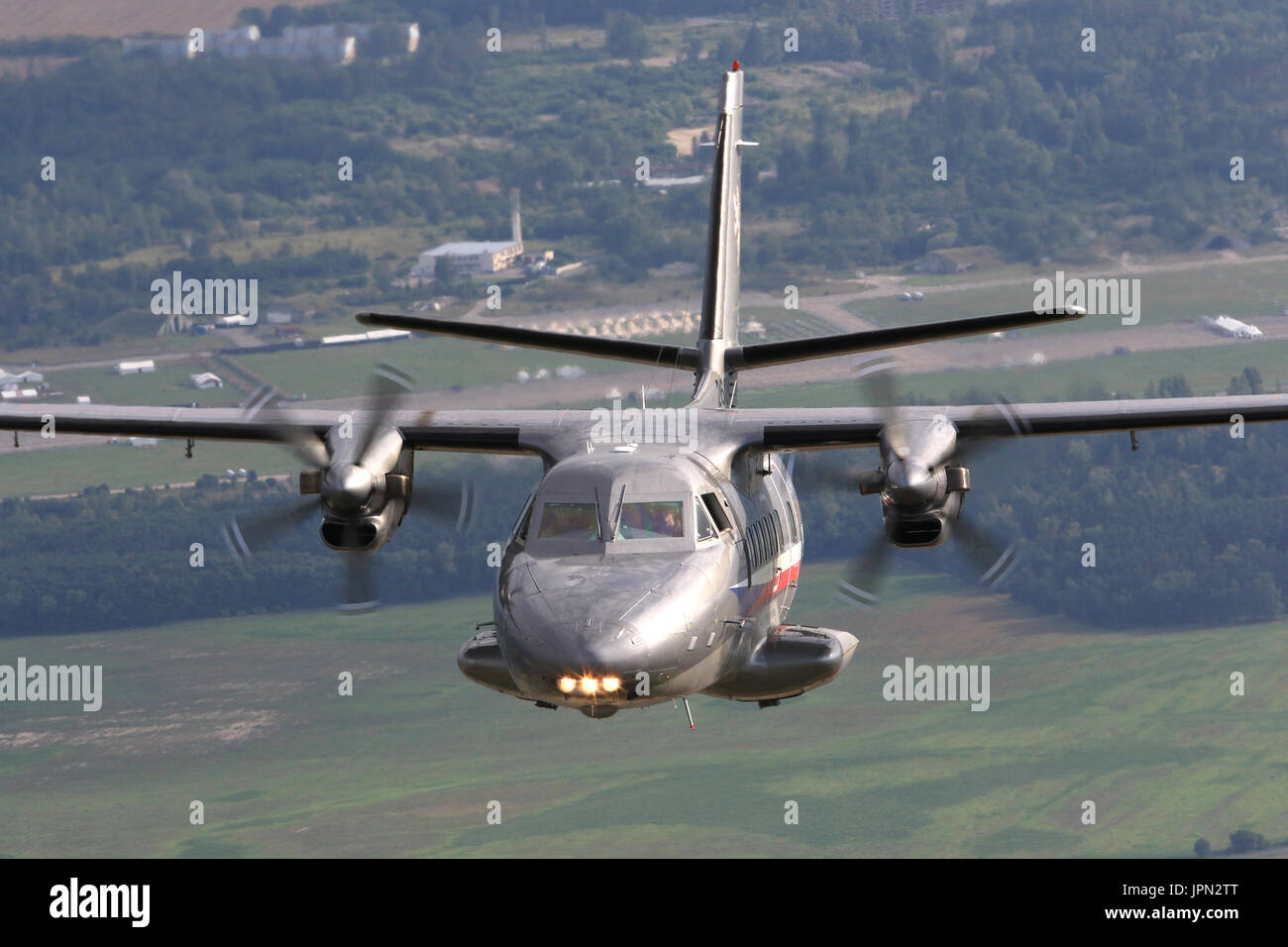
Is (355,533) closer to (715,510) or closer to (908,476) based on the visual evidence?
(715,510)

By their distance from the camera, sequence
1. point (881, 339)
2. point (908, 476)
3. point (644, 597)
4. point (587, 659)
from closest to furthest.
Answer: point (587, 659), point (644, 597), point (908, 476), point (881, 339)

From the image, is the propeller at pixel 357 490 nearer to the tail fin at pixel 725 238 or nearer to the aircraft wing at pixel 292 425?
the aircraft wing at pixel 292 425

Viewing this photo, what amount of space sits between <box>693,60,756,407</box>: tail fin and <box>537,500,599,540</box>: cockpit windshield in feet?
39.0

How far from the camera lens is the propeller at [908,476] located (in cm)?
2864

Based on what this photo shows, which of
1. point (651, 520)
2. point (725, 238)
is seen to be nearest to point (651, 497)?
point (651, 520)

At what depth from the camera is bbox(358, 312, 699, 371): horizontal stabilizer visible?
104 ft

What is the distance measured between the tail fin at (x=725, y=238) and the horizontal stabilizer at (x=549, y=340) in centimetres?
129

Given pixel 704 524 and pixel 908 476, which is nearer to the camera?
pixel 704 524

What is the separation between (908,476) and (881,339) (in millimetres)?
4682

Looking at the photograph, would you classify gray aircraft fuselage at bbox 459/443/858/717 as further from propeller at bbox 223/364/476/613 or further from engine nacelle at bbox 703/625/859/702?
propeller at bbox 223/364/476/613

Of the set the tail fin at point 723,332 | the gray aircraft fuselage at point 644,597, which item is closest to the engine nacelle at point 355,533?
the gray aircraft fuselage at point 644,597

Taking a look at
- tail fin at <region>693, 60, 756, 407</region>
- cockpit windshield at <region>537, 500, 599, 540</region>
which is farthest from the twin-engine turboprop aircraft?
tail fin at <region>693, 60, 756, 407</region>

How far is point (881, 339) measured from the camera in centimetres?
3238
